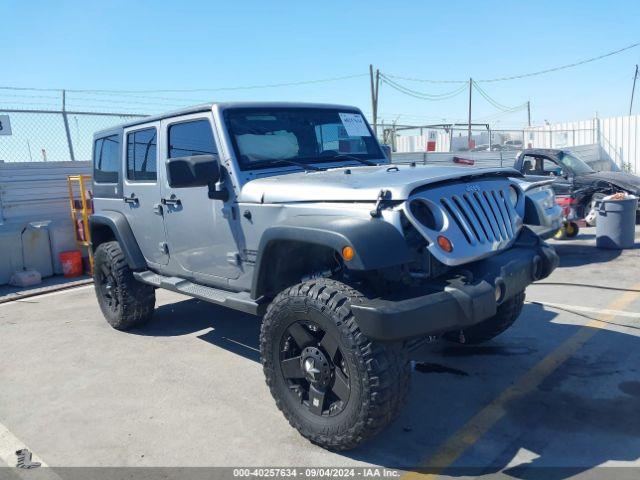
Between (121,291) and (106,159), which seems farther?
(106,159)

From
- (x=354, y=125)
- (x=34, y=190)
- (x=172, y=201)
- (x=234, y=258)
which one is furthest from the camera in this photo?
(x=34, y=190)

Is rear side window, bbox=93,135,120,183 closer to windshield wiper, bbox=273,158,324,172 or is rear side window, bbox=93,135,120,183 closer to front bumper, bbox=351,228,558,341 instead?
windshield wiper, bbox=273,158,324,172

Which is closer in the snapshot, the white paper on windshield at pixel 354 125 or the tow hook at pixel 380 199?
the tow hook at pixel 380 199

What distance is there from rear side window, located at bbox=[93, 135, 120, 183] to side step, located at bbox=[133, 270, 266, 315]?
1.15m

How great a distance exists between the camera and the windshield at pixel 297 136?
4223 mm

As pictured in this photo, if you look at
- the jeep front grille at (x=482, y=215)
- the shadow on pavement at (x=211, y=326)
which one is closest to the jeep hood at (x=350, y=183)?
the jeep front grille at (x=482, y=215)

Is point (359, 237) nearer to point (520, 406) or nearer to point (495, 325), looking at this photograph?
point (520, 406)

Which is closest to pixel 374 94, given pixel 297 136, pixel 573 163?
pixel 573 163

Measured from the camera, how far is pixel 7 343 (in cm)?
585

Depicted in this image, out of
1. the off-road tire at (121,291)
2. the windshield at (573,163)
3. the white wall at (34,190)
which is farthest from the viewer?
the windshield at (573,163)

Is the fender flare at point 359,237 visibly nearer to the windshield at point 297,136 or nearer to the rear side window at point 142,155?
the windshield at point 297,136

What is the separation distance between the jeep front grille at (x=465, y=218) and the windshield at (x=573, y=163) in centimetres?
830

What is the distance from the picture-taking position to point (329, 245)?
3.06 meters

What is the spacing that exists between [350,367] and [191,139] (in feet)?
7.90
